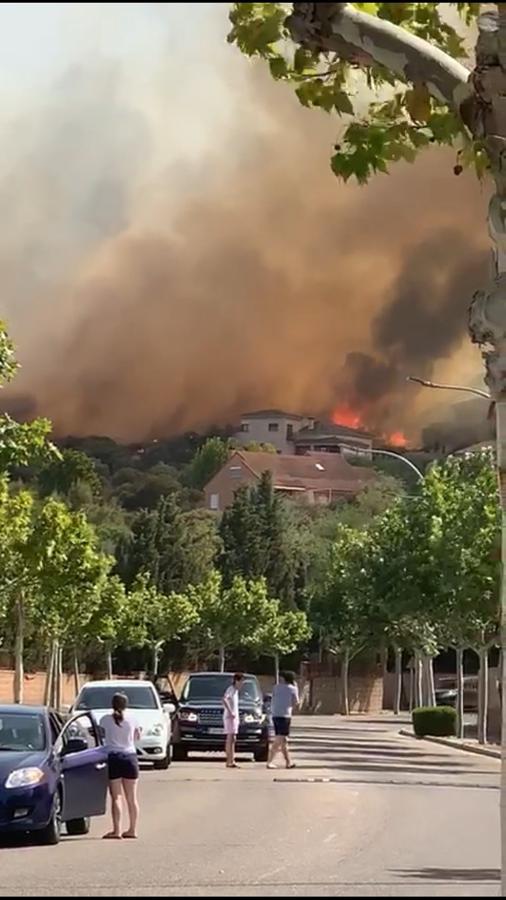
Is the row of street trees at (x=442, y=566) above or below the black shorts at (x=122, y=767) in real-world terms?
above

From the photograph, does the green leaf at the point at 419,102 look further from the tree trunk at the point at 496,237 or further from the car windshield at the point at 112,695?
the car windshield at the point at 112,695

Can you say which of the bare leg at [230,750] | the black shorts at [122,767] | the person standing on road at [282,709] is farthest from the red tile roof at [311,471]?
the black shorts at [122,767]

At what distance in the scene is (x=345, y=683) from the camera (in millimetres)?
82875

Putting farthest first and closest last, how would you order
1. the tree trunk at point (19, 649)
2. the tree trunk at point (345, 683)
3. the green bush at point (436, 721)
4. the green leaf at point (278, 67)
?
the tree trunk at point (345, 683)
the green bush at point (436, 721)
the tree trunk at point (19, 649)
the green leaf at point (278, 67)

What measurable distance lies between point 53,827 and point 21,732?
0.96 metres

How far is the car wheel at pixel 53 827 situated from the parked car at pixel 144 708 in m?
11.4

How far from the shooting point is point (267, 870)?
43.7 feet

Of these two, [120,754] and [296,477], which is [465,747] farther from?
[296,477]

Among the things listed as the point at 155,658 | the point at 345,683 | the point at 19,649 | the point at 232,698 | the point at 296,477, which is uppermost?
the point at 296,477

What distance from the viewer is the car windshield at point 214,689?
32000 millimetres

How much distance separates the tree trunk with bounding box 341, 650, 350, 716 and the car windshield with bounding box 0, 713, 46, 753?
6424cm

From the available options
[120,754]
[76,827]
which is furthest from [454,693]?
[120,754]

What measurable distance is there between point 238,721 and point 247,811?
36.4ft

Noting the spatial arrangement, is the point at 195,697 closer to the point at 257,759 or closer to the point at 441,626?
the point at 257,759
